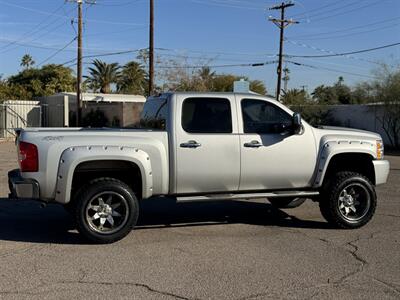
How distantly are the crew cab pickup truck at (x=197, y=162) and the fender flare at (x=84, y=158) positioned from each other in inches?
0.5

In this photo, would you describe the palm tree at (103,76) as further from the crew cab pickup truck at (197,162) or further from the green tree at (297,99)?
the crew cab pickup truck at (197,162)

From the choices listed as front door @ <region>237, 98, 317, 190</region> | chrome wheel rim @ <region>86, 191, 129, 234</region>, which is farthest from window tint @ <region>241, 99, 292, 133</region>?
chrome wheel rim @ <region>86, 191, 129, 234</region>

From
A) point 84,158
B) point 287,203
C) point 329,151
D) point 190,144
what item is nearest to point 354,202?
point 329,151

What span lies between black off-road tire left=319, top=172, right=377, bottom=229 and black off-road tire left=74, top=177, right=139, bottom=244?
9.47 ft

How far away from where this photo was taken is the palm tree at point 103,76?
2477 inches

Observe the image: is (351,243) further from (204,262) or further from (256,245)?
(204,262)

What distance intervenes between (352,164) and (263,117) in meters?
1.77

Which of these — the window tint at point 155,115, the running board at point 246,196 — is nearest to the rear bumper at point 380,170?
the running board at point 246,196

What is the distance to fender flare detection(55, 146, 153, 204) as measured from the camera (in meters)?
6.88

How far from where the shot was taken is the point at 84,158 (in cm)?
692

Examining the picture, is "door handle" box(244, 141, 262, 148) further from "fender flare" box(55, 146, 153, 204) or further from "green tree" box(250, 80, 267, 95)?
"green tree" box(250, 80, 267, 95)

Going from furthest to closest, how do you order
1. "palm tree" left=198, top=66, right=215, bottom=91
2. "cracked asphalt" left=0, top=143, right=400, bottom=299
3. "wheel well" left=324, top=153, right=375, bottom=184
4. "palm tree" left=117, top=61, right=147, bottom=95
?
"palm tree" left=117, top=61, right=147, bottom=95 → "palm tree" left=198, top=66, right=215, bottom=91 → "wheel well" left=324, top=153, right=375, bottom=184 → "cracked asphalt" left=0, top=143, right=400, bottom=299

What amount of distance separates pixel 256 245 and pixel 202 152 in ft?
4.75

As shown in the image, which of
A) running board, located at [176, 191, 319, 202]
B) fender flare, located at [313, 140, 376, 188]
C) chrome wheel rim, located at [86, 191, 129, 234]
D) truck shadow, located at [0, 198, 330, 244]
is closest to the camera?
chrome wheel rim, located at [86, 191, 129, 234]
